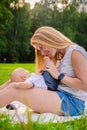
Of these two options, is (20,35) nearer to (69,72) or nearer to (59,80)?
(69,72)

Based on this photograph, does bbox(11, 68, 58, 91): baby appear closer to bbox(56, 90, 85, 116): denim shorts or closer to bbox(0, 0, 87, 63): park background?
bbox(56, 90, 85, 116): denim shorts

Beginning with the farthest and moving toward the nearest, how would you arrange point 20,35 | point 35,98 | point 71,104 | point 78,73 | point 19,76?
1. point 20,35
2. point 19,76
3. point 71,104
4. point 78,73
5. point 35,98

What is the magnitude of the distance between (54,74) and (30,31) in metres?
52.8

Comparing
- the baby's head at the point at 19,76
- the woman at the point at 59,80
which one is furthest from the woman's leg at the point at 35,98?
the baby's head at the point at 19,76

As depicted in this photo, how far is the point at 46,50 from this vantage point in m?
5.18

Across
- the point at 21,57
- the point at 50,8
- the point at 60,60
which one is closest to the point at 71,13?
the point at 50,8

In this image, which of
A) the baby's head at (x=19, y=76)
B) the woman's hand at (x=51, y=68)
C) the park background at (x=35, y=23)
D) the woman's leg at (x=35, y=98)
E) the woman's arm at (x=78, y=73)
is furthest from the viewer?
the park background at (x=35, y=23)

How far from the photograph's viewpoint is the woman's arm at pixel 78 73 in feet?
16.1

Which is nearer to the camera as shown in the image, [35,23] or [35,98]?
[35,98]

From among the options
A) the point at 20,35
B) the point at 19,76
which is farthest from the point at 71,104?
the point at 20,35

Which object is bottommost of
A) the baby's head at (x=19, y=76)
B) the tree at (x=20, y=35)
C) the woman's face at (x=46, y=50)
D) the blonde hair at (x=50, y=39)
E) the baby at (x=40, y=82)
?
the tree at (x=20, y=35)

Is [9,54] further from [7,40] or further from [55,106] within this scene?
[55,106]

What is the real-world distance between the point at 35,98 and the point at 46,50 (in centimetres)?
64

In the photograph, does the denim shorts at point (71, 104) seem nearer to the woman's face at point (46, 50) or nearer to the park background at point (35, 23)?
the woman's face at point (46, 50)
